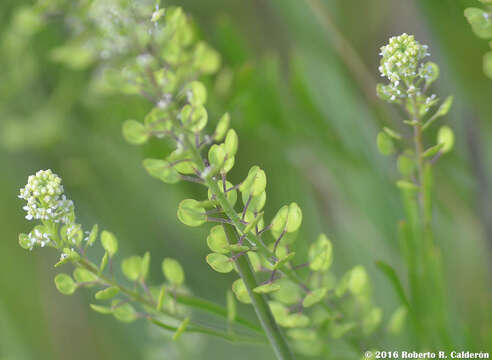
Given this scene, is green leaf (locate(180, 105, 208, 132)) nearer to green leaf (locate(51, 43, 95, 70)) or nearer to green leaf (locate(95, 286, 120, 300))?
green leaf (locate(95, 286, 120, 300))

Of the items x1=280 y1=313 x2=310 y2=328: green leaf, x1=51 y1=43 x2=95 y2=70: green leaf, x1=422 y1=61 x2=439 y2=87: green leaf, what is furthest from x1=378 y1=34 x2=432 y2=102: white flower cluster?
x1=51 y1=43 x2=95 y2=70: green leaf

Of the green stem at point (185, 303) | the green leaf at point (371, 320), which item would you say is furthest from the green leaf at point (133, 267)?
the green leaf at point (371, 320)

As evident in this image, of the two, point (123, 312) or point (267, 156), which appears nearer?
point (123, 312)


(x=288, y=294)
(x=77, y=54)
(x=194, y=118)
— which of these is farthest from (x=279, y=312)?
(x=77, y=54)

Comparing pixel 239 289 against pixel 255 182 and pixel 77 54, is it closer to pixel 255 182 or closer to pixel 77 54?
pixel 255 182

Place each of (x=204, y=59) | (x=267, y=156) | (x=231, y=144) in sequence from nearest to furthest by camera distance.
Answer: (x=231, y=144) < (x=204, y=59) < (x=267, y=156)

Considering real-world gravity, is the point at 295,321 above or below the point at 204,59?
below

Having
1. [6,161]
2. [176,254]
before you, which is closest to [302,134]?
[176,254]
